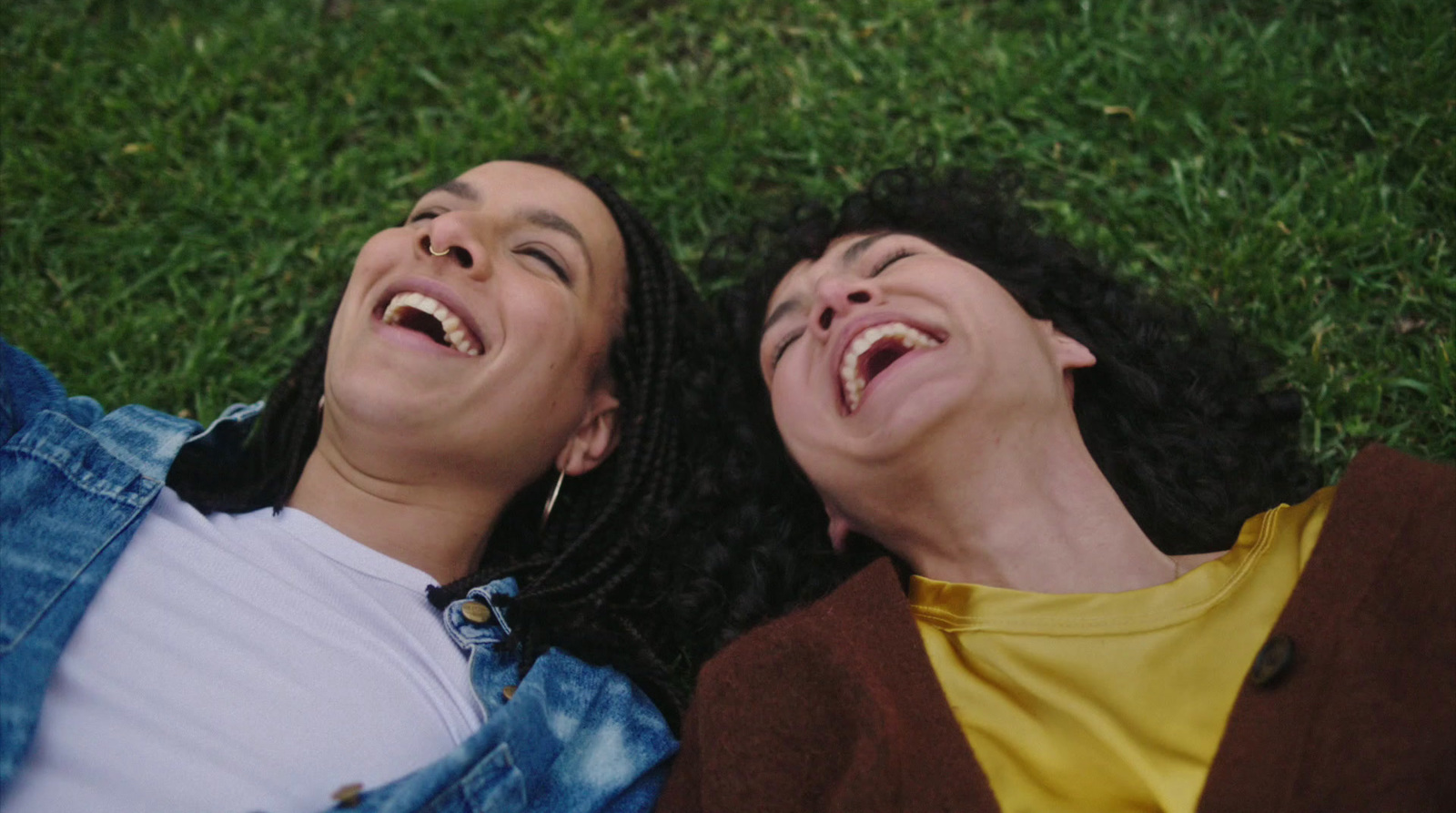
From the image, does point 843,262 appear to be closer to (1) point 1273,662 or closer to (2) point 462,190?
(2) point 462,190

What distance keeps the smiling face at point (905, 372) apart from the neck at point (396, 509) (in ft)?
2.90

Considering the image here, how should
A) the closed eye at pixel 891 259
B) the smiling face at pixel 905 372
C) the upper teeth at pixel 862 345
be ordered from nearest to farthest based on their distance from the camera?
1. the smiling face at pixel 905 372
2. the upper teeth at pixel 862 345
3. the closed eye at pixel 891 259

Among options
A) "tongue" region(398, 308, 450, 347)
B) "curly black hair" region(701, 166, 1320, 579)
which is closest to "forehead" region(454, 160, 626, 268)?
"tongue" region(398, 308, 450, 347)

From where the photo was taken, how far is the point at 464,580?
8.26 feet

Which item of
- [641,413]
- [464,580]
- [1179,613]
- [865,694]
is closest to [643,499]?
[641,413]

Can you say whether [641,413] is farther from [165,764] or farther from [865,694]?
[165,764]

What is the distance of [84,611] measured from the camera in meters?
2.17

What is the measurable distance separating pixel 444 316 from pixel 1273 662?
187 centimetres

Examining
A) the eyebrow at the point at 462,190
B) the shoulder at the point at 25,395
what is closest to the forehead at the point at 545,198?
the eyebrow at the point at 462,190

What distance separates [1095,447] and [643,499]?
1.19m

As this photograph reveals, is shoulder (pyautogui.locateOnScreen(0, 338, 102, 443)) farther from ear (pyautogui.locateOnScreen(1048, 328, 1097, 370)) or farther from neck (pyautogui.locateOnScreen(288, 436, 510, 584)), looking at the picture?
ear (pyautogui.locateOnScreen(1048, 328, 1097, 370))

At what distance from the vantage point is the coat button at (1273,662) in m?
1.83

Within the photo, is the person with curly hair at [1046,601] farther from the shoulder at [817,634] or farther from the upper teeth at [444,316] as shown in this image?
the upper teeth at [444,316]

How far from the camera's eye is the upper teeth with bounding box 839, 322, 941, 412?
226 cm
